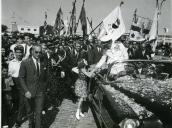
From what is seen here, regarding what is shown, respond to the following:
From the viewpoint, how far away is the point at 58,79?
28.7 feet

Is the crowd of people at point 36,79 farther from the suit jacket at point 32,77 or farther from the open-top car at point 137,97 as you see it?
the open-top car at point 137,97

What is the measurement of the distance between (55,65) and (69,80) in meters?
1.30

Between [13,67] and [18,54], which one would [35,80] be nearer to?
[18,54]

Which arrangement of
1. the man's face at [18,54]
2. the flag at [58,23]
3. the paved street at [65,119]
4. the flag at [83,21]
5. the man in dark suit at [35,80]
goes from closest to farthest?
1. the man in dark suit at [35,80]
2. the man's face at [18,54]
3. the paved street at [65,119]
4. the flag at [83,21]
5. the flag at [58,23]

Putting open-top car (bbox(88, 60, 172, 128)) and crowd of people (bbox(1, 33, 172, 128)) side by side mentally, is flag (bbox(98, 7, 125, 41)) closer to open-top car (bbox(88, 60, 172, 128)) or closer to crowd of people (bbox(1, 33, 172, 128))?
crowd of people (bbox(1, 33, 172, 128))

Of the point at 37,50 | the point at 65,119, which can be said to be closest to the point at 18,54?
the point at 37,50

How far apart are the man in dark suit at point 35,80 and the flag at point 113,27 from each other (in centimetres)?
271

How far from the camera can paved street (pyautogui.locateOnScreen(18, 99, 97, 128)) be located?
20.5 ft

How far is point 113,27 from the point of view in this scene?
7930 millimetres

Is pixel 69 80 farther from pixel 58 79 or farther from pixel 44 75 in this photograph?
pixel 44 75

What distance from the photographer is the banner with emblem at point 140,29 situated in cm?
1324

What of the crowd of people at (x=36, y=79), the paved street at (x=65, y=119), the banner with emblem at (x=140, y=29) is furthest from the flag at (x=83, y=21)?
the paved street at (x=65, y=119)

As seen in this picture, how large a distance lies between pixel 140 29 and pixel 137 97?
1081 cm

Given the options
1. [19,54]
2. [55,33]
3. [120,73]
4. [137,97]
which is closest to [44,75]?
[19,54]
